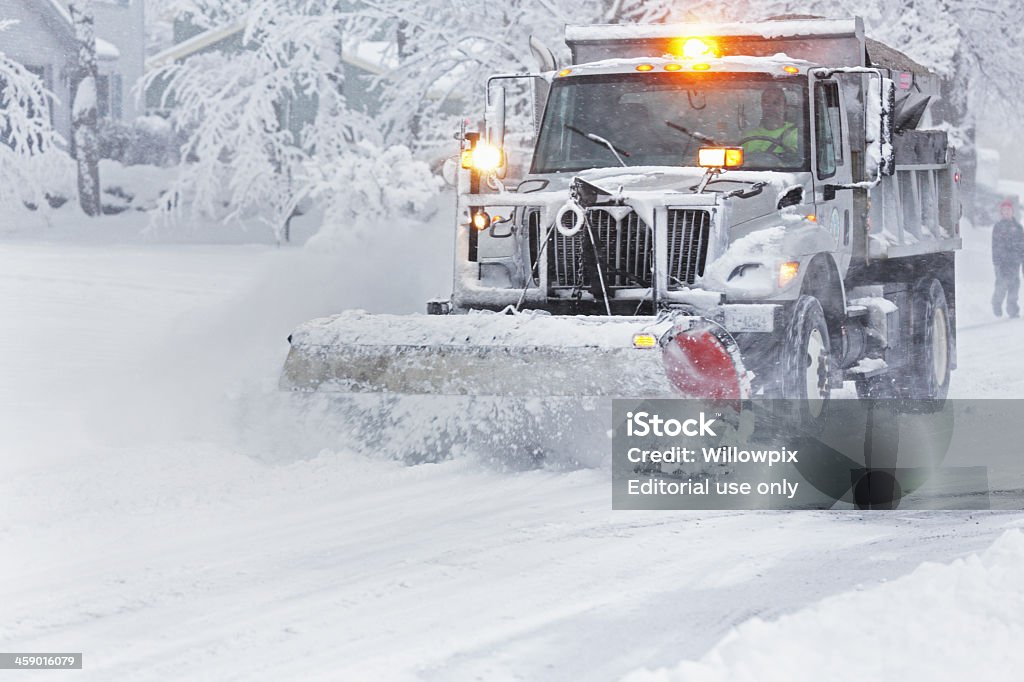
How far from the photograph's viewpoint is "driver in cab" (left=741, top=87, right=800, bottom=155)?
830cm

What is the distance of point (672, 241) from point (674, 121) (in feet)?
3.76

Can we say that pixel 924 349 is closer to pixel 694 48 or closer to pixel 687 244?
pixel 694 48

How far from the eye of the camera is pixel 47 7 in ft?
109

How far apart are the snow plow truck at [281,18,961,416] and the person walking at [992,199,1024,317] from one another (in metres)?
9.04

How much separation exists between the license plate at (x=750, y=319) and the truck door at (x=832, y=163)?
1129mm

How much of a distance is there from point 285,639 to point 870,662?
1.73 metres

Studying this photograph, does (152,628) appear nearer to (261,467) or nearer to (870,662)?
(870,662)

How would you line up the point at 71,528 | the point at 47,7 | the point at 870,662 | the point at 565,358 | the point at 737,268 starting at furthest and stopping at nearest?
1. the point at 47,7
2. the point at 737,268
3. the point at 565,358
4. the point at 71,528
5. the point at 870,662

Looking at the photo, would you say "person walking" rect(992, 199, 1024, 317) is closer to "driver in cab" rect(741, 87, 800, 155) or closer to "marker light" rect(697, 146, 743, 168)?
"driver in cab" rect(741, 87, 800, 155)

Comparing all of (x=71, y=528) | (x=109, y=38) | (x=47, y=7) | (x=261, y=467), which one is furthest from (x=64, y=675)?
(x=109, y=38)

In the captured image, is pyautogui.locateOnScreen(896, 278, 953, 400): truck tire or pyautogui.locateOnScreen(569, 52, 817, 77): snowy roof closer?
pyautogui.locateOnScreen(569, 52, 817, 77): snowy roof

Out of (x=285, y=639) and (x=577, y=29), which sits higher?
(x=577, y=29)

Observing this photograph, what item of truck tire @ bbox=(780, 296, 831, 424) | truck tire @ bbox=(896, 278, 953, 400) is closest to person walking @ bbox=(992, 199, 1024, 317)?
truck tire @ bbox=(896, 278, 953, 400)

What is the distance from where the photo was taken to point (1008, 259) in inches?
715
